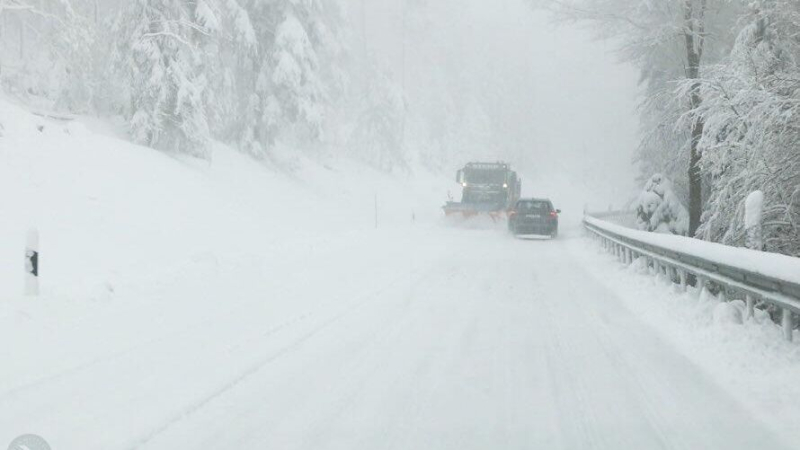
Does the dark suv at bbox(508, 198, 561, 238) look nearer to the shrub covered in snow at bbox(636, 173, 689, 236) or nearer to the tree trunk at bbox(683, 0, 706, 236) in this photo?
the shrub covered in snow at bbox(636, 173, 689, 236)

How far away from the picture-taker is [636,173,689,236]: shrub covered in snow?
19562 millimetres

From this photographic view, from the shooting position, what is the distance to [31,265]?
820 centimetres

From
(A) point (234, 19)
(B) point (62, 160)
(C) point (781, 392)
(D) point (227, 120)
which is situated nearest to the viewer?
(C) point (781, 392)

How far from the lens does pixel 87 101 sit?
2306 cm

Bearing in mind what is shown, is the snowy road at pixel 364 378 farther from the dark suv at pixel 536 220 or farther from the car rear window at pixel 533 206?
the car rear window at pixel 533 206

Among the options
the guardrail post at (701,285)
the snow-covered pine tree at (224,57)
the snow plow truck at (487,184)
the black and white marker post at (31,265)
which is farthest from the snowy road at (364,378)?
the snow plow truck at (487,184)

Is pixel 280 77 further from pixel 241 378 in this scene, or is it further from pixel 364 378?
pixel 364 378

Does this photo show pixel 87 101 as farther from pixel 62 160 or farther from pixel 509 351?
pixel 509 351

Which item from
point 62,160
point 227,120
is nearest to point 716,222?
point 62,160

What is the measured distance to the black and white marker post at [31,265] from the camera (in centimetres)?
820

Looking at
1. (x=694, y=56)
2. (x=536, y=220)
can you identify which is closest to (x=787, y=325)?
(x=694, y=56)

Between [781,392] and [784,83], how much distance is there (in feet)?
19.2

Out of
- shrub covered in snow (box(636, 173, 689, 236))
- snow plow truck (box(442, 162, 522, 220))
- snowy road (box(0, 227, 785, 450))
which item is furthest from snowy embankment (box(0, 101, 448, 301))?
shrub covered in snow (box(636, 173, 689, 236))

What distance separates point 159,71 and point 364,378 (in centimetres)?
1758
